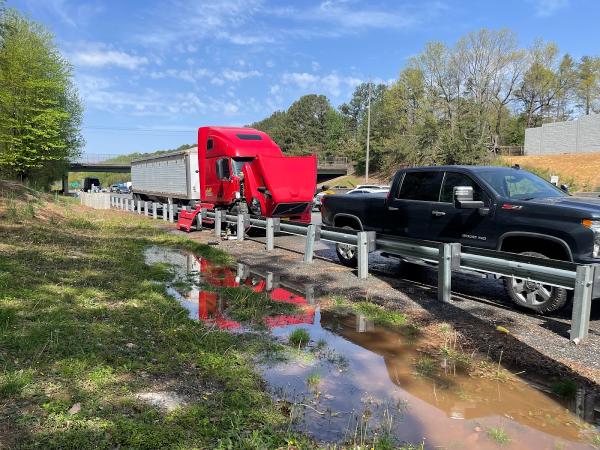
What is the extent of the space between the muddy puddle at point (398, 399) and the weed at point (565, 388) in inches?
3.5

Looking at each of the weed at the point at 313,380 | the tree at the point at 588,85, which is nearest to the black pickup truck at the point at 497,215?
the weed at the point at 313,380

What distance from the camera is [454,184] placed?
307 inches

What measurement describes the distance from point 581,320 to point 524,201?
1948 mm

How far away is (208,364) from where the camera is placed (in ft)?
14.8

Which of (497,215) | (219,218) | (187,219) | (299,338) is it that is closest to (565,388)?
(299,338)

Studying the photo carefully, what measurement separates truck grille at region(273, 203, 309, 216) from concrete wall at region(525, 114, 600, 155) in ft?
151

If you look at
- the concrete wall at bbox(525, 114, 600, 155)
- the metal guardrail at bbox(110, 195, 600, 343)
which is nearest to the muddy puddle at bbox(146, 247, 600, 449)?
the metal guardrail at bbox(110, 195, 600, 343)

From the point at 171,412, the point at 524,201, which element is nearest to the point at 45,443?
the point at 171,412

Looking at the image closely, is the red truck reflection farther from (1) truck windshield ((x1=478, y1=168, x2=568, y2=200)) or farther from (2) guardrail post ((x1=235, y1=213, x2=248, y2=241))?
(2) guardrail post ((x1=235, y1=213, x2=248, y2=241))

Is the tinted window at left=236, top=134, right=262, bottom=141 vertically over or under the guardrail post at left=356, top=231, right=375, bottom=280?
over

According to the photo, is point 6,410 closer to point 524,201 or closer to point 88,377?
point 88,377

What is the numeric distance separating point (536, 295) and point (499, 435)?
3.55 m

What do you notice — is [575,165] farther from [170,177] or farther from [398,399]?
[398,399]

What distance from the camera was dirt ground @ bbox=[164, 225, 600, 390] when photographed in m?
4.81
